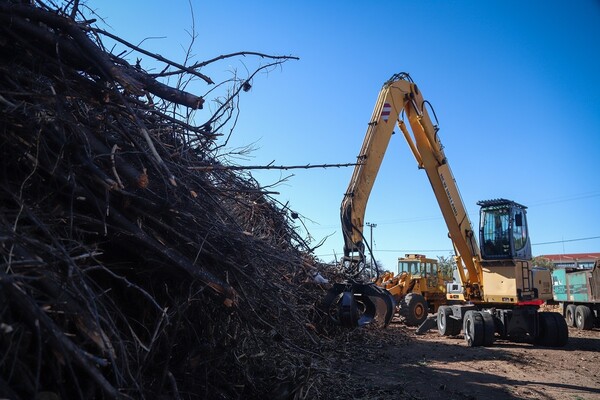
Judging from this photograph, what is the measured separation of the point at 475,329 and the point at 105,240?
10.7 m

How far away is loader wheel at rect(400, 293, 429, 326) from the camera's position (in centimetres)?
1636

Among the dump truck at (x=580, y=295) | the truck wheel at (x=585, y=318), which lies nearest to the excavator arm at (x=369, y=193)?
the dump truck at (x=580, y=295)

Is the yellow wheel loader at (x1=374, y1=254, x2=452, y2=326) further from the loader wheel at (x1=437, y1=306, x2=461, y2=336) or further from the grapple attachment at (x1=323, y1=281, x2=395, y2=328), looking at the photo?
the grapple attachment at (x1=323, y1=281, x2=395, y2=328)

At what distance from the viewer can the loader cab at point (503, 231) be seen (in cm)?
1252

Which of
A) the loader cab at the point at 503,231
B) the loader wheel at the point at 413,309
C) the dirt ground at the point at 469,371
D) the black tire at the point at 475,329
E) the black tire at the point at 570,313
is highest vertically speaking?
the loader cab at the point at 503,231

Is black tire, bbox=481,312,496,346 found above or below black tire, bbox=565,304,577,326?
below

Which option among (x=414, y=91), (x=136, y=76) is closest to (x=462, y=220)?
(x=414, y=91)

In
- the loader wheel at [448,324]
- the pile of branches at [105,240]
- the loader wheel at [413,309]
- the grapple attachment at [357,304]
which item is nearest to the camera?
the pile of branches at [105,240]

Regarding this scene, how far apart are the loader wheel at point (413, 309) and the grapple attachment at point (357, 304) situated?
11198mm

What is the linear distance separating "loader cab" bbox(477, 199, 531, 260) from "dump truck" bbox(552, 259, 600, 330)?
5.44m

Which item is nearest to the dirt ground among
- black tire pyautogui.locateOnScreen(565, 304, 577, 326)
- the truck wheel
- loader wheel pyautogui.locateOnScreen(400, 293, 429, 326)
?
loader wheel pyautogui.locateOnScreen(400, 293, 429, 326)

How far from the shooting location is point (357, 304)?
5.57 m

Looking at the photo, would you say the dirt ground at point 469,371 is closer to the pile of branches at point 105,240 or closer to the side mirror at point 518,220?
the pile of branches at point 105,240

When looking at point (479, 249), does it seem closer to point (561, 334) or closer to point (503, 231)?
point (503, 231)
